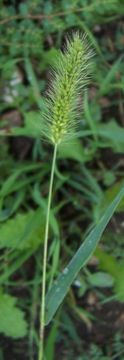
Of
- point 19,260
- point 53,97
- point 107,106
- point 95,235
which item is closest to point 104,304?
point 19,260

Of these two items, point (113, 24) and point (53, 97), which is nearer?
point (53, 97)

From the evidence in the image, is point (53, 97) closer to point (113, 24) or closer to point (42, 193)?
point (42, 193)

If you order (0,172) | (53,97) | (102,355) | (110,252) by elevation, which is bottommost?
(102,355)

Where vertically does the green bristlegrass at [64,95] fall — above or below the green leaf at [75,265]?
above

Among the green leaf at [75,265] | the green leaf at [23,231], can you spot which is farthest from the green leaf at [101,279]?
the green leaf at [75,265]

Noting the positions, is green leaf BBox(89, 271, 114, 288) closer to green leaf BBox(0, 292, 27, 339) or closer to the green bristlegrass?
green leaf BBox(0, 292, 27, 339)

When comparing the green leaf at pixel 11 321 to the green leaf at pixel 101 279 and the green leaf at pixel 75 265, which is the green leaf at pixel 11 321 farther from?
the green leaf at pixel 75 265

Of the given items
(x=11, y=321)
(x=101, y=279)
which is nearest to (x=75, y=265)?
(x=11, y=321)

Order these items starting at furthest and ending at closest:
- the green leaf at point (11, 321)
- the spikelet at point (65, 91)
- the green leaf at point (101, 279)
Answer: the green leaf at point (101, 279) → the green leaf at point (11, 321) → the spikelet at point (65, 91)
